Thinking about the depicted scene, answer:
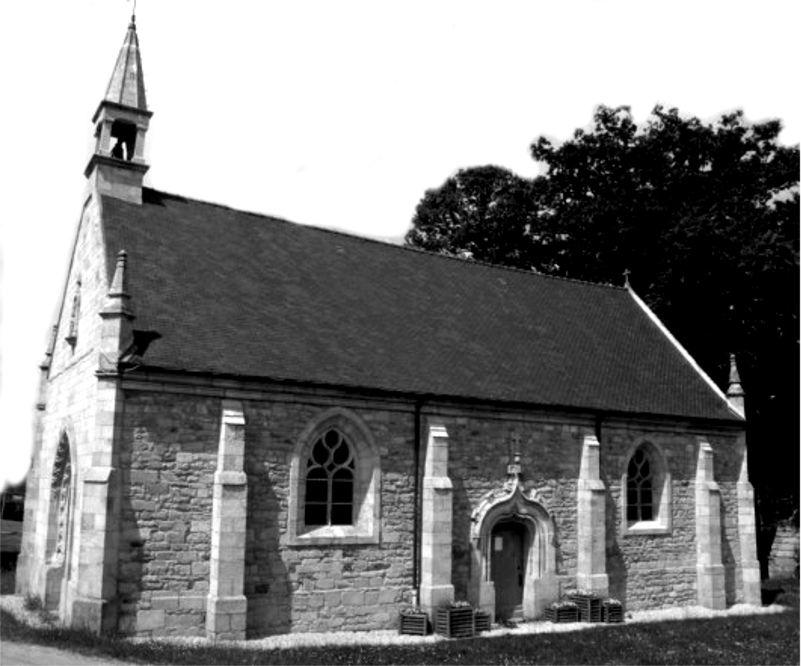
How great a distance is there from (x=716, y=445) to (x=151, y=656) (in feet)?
57.2

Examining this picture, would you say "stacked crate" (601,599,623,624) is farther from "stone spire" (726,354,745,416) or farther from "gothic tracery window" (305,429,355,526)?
"stone spire" (726,354,745,416)

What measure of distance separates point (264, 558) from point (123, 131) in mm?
12118

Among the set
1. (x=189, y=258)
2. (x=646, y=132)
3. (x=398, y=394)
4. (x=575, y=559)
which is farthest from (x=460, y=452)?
(x=646, y=132)

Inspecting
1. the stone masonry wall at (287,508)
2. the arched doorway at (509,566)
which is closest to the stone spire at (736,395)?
the stone masonry wall at (287,508)

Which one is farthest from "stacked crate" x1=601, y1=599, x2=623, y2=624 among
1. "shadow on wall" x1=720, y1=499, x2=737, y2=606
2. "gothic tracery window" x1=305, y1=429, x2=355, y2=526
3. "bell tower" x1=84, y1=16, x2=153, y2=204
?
"bell tower" x1=84, y1=16, x2=153, y2=204

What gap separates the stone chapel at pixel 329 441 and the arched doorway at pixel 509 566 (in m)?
0.07

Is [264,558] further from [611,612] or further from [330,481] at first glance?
[611,612]

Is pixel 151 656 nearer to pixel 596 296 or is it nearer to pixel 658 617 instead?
pixel 658 617

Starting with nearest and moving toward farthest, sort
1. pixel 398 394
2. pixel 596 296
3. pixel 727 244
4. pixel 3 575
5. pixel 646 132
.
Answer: pixel 398 394 < pixel 3 575 < pixel 596 296 < pixel 727 244 < pixel 646 132

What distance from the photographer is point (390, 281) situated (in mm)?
23172

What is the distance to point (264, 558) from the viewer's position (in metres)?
16.5

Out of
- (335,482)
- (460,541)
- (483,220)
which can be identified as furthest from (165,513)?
(483,220)

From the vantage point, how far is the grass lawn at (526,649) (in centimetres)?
1383

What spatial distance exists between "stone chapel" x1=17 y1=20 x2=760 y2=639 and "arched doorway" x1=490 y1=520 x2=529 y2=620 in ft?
0.24
